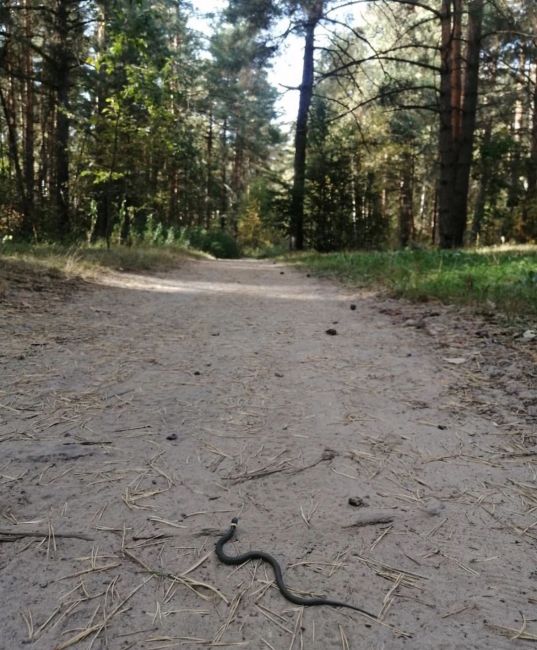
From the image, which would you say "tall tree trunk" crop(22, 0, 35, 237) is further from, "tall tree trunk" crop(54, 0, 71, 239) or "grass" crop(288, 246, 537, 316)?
"grass" crop(288, 246, 537, 316)

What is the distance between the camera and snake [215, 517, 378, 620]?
3.97ft

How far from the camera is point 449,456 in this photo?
198 centimetres

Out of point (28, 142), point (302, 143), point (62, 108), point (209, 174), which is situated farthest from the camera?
point (209, 174)

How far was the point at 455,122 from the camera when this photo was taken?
42.8ft

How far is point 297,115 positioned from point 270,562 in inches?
686

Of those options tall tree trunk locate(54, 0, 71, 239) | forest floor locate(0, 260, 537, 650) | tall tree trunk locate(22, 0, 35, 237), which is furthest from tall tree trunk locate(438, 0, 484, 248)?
forest floor locate(0, 260, 537, 650)

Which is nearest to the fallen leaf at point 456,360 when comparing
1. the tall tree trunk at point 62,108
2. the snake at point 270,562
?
the snake at point 270,562

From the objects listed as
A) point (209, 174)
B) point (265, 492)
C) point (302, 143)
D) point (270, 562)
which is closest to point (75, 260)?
point (265, 492)

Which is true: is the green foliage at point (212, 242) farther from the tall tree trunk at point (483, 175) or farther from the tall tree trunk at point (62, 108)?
the tall tree trunk at point (483, 175)

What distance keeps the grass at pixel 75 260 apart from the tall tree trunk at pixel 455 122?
6539mm

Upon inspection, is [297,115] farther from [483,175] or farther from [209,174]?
[209,174]

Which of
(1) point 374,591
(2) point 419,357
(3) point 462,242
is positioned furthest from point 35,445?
(3) point 462,242

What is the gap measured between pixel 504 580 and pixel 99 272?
6728mm

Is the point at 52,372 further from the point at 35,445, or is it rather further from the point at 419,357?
the point at 419,357
